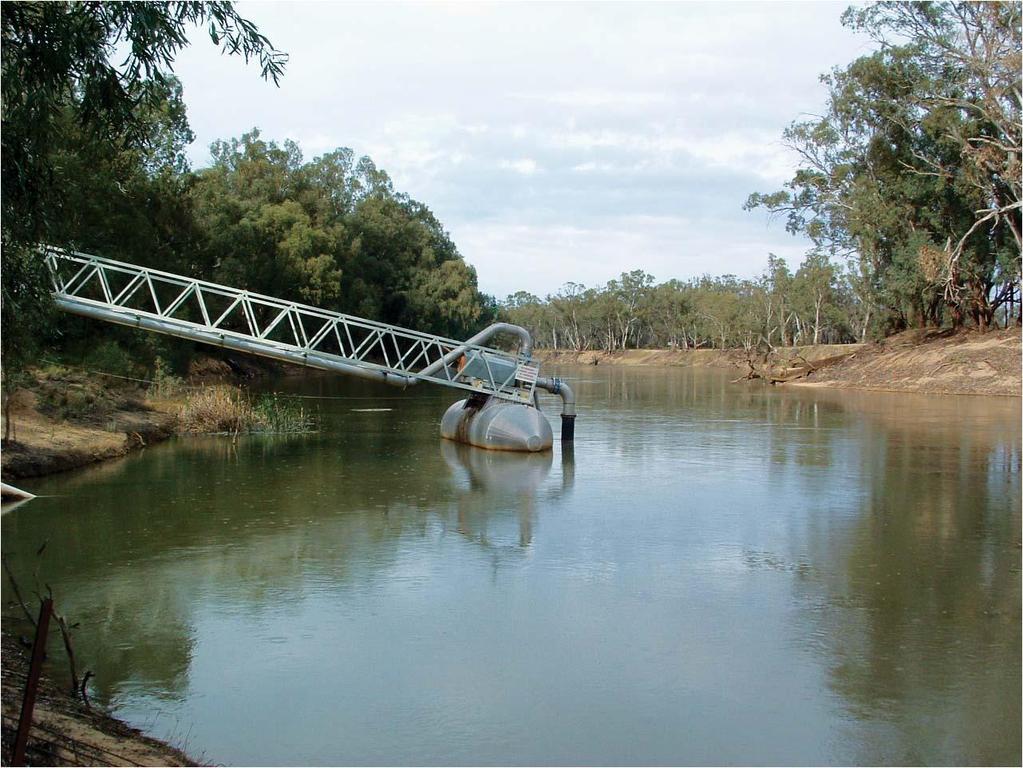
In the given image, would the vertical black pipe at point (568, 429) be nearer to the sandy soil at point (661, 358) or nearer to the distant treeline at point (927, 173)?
the distant treeline at point (927, 173)

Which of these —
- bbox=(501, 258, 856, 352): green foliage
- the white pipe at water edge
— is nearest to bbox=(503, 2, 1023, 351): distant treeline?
bbox=(501, 258, 856, 352): green foliage

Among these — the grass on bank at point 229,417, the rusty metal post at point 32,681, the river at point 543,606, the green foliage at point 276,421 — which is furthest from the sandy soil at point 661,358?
the rusty metal post at point 32,681

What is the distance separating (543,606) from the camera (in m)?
10.8

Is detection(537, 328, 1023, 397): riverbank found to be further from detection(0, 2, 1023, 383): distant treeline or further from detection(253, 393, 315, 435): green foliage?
detection(253, 393, 315, 435): green foliage

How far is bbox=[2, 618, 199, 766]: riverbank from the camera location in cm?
571

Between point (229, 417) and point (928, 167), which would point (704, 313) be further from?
point (229, 417)

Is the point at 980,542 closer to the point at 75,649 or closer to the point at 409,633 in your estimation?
the point at 409,633

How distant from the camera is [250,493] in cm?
1744

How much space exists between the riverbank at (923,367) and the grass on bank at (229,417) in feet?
101

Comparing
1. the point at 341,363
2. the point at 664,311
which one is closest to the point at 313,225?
the point at 341,363

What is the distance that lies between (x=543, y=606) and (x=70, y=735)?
18.1 feet

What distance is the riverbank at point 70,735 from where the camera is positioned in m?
5.71

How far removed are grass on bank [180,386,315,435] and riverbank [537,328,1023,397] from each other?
3084 centimetres

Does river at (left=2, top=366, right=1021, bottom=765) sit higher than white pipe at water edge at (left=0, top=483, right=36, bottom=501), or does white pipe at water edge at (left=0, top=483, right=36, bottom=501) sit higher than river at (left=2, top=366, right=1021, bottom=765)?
white pipe at water edge at (left=0, top=483, right=36, bottom=501)
